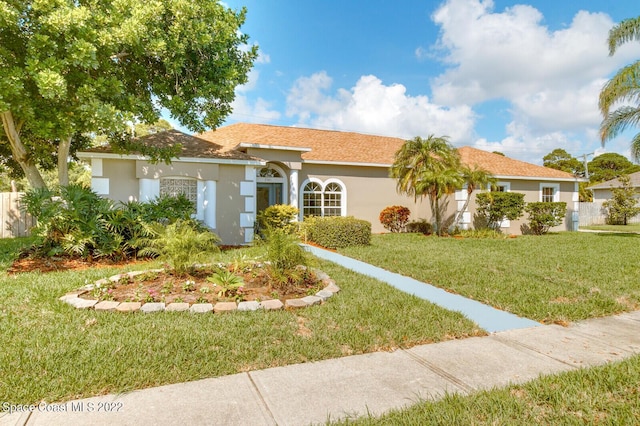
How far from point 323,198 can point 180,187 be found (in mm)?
6358

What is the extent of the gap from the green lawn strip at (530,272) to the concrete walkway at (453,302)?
0.82 feet

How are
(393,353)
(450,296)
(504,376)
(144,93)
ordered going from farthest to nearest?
(144,93) → (450,296) → (393,353) → (504,376)

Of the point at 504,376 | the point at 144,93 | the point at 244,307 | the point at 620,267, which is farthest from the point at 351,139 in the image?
the point at 504,376

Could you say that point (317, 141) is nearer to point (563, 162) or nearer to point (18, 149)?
point (18, 149)

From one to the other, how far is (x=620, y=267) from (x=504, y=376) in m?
7.83

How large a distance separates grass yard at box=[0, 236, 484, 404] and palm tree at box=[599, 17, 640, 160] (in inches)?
604

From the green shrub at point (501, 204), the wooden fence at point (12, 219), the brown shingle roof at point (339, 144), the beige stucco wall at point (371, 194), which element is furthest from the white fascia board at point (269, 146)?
the wooden fence at point (12, 219)

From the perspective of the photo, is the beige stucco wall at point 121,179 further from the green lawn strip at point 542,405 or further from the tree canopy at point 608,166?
the tree canopy at point 608,166

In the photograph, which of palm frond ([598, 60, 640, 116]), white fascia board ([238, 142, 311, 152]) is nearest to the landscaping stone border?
white fascia board ([238, 142, 311, 152])

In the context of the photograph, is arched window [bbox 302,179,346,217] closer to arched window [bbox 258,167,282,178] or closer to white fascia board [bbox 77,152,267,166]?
arched window [bbox 258,167,282,178]

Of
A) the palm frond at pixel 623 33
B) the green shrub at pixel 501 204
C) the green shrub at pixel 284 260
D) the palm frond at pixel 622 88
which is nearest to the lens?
the green shrub at pixel 284 260

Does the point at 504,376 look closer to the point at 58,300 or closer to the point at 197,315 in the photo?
the point at 197,315

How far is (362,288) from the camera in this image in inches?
245

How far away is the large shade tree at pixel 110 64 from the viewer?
7.03 meters
